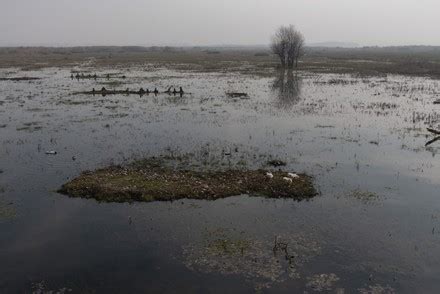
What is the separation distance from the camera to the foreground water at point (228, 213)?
47.0 feet

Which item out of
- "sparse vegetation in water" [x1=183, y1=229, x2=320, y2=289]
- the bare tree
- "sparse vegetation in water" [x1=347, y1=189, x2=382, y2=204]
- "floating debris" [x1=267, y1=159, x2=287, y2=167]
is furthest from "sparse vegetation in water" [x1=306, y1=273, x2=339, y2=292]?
the bare tree

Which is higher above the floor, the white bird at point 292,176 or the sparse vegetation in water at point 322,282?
the white bird at point 292,176

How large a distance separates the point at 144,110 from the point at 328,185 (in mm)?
24910

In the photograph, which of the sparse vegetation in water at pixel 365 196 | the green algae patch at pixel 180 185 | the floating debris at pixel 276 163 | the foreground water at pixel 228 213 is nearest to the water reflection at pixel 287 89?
the foreground water at pixel 228 213

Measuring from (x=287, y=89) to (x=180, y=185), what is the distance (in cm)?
4024

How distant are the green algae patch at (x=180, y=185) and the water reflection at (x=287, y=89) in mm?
24222

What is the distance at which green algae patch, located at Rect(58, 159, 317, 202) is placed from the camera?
2059 cm

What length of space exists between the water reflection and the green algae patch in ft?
79.5

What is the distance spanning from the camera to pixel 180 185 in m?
21.5

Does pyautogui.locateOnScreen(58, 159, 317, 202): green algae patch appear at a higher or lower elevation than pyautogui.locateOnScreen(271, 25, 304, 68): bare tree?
lower

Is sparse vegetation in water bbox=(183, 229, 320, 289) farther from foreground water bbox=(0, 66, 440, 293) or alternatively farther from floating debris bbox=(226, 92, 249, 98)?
floating debris bbox=(226, 92, 249, 98)

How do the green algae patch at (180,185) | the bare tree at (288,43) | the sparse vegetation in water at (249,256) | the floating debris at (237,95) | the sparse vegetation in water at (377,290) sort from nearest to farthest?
the sparse vegetation in water at (377,290) → the sparse vegetation in water at (249,256) → the green algae patch at (180,185) → the floating debris at (237,95) → the bare tree at (288,43)

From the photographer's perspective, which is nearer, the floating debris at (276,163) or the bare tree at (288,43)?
the floating debris at (276,163)

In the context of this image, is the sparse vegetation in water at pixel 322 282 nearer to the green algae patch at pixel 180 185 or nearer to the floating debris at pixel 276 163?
the green algae patch at pixel 180 185
